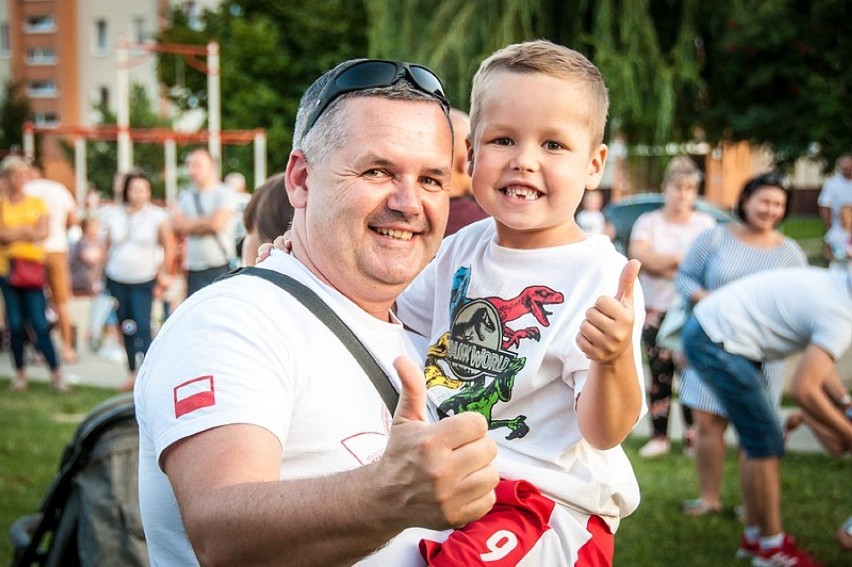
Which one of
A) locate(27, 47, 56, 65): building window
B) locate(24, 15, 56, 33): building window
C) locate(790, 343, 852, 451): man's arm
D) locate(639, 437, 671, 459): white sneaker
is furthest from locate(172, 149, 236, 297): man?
locate(27, 47, 56, 65): building window

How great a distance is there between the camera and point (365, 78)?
73.9 inches

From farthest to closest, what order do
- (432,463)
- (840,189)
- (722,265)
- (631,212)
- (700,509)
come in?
(631,212) < (840,189) < (722,265) < (700,509) < (432,463)

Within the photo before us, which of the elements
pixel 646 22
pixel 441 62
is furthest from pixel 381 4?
pixel 646 22

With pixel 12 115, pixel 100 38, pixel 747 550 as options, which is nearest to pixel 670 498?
pixel 747 550

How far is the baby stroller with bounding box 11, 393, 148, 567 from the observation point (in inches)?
117

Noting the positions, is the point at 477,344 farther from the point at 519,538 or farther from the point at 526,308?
the point at 519,538

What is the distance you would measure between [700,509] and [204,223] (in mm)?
4811

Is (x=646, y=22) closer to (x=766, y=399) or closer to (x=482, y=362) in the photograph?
(x=766, y=399)

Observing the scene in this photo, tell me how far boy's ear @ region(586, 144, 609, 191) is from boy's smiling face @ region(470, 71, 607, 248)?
0.15 feet

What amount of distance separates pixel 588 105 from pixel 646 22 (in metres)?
14.7

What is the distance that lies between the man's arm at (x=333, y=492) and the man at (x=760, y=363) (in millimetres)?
3463

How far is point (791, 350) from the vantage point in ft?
16.0

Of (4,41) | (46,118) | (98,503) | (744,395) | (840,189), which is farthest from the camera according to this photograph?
(4,41)

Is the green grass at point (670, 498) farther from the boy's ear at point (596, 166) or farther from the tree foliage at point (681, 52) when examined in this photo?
the tree foliage at point (681, 52)
